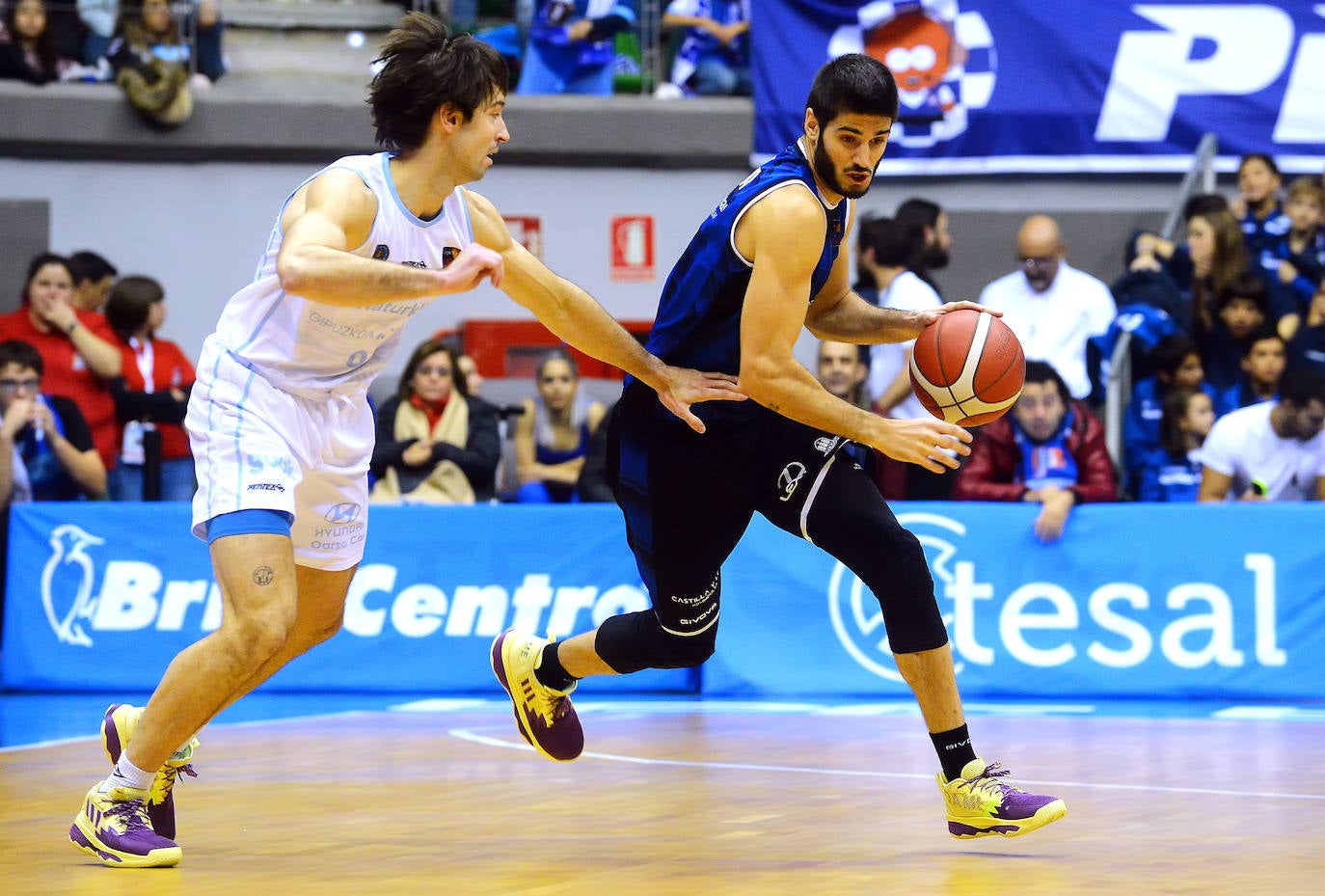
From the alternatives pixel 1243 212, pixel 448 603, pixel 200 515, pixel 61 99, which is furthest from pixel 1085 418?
pixel 61 99

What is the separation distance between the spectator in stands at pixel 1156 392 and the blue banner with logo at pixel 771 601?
1610 mm

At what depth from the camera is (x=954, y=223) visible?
14.1 metres

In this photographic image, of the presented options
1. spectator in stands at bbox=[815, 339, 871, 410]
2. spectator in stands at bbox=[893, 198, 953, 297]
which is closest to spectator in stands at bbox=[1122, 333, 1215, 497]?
spectator in stands at bbox=[893, 198, 953, 297]

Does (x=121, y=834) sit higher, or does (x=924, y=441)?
(x=924, y=441)

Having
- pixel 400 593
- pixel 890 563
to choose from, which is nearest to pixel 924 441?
pixel 890 563

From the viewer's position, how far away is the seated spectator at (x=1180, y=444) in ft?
36.3

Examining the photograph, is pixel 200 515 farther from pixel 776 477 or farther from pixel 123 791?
pixel 776 477

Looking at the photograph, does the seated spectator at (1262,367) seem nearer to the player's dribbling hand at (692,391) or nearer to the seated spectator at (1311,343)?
the seated spectator at (1311,343)

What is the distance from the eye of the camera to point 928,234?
11461mm

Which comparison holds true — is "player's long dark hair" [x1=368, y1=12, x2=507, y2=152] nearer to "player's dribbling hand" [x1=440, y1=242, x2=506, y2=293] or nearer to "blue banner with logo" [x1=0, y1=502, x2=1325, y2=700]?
"player's dribbling hand" [x1=440, y1=242, x2=506, y2=293]

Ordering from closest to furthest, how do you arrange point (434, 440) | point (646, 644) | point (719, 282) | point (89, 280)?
1. point (719, 282)
2. point (646, 644)
3. point (434, 440)
4. point (89, 280)

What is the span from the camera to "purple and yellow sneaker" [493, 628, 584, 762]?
6305 mm

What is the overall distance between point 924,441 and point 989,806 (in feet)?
3.55

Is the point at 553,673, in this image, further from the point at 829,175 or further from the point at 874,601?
the point at 874,601
